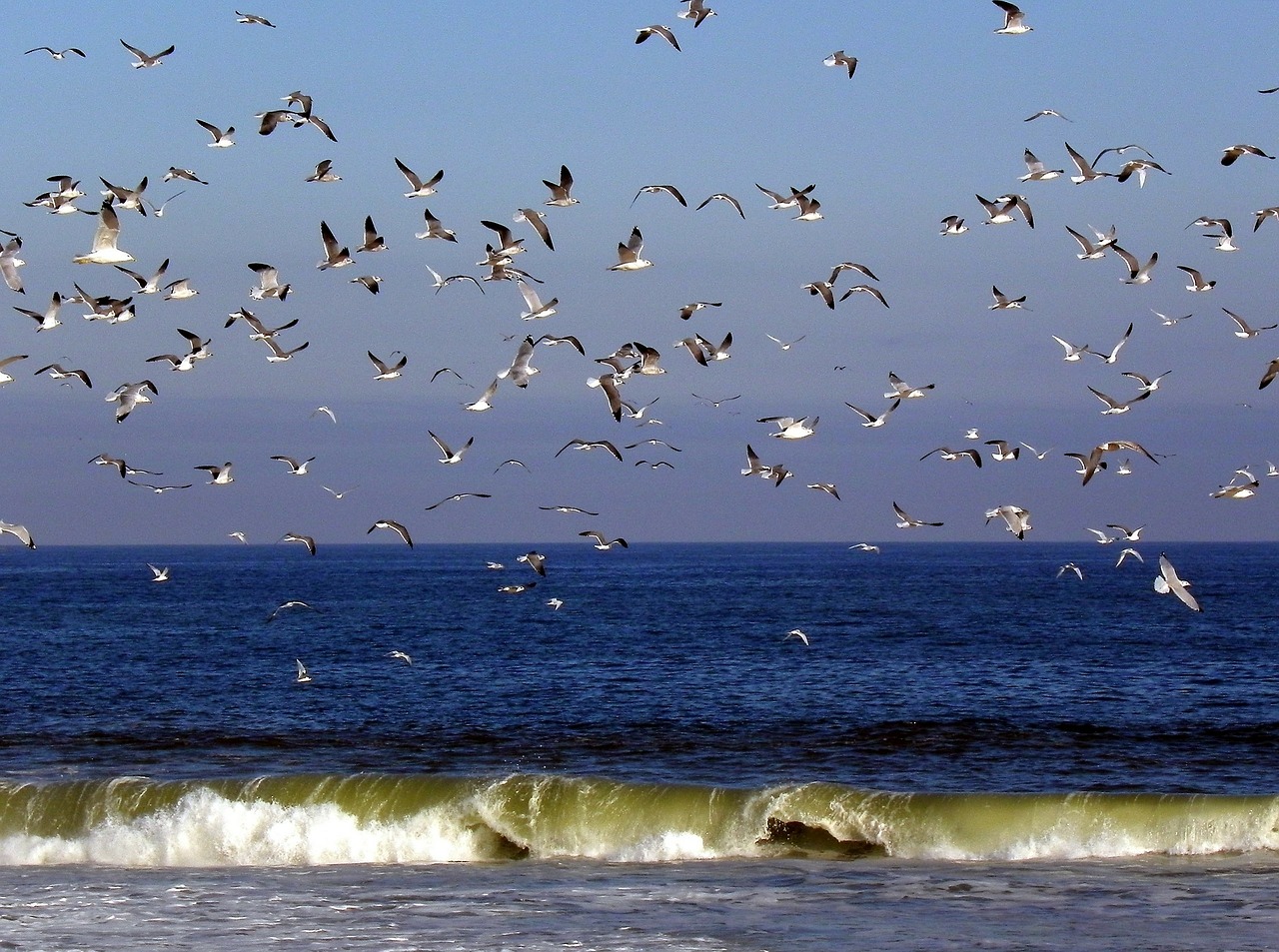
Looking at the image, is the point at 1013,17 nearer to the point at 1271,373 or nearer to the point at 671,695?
the point at 1271,373

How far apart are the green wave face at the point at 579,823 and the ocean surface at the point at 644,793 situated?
52mm

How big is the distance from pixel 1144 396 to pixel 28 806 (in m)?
19.1

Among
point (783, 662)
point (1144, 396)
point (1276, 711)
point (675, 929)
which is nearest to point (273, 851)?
point (675, 929)

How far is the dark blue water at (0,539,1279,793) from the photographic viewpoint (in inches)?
1134

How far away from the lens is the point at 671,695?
40.6 meters

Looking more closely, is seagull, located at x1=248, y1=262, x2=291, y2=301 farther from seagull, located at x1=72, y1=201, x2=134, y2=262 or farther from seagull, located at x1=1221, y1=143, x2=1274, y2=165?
seagull, located at x1=1221, y1=143, x2=1274, y2=165

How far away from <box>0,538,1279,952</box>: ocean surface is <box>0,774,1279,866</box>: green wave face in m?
0.05

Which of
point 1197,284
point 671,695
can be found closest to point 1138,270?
point 1197,284

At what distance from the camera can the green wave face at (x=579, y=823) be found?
20.9 metres

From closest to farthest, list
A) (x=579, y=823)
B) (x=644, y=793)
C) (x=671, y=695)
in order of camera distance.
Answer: (x=579, y=823) → (x=644, y=793) → (x=671, y=695)

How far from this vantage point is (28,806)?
22.8 meters

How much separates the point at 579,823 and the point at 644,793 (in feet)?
4.47

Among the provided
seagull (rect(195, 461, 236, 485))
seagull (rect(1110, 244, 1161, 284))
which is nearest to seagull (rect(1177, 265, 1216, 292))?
seagull (rect(1110, 244, 1161, 284))

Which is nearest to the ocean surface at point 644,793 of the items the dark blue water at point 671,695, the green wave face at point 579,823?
the green wave face at point 579,823
